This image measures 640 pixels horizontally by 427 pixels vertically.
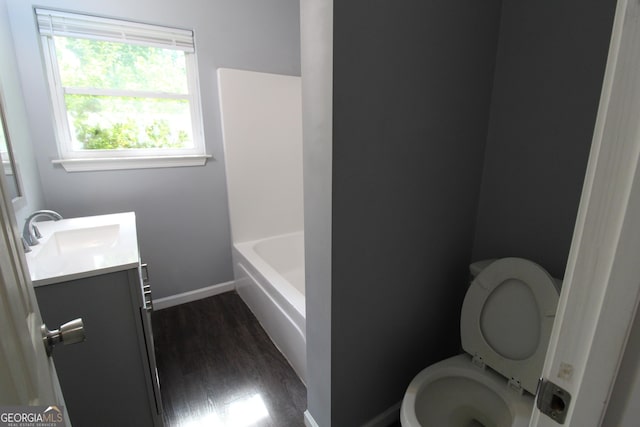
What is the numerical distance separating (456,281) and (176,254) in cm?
208

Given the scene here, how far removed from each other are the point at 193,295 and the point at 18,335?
88.8 inches

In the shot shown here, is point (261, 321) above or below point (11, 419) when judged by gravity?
below

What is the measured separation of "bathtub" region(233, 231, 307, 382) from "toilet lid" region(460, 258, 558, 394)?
2.73ft

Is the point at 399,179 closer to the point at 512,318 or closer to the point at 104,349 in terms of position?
the point at 512,318

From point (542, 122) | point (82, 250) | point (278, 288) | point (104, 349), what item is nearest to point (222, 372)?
point (278, 288)

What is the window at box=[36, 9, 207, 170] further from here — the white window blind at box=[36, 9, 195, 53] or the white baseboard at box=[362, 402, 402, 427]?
the white baseboard at box=[362, 402, 402, 427]

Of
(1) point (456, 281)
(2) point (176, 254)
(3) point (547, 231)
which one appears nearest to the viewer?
(3) point (547, 231)

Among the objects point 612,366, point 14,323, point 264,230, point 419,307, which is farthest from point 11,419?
point 264,230

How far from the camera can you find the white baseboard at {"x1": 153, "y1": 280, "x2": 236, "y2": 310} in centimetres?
244

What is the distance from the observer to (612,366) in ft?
1.14

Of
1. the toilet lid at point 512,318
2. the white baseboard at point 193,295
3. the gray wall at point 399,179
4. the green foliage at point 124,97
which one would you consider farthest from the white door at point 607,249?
the white baseboard at point 193,295

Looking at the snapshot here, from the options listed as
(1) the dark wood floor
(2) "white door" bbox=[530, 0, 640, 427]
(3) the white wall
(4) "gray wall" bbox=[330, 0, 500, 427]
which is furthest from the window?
(2) "white door" bbox=[530, 0, 640, 427]

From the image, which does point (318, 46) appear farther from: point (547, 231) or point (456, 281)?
point (456, 281)

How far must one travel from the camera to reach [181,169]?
Result: 232 cm
